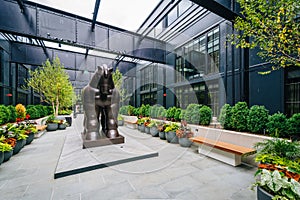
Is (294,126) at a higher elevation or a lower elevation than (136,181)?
higher

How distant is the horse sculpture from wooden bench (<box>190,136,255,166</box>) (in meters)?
2.89

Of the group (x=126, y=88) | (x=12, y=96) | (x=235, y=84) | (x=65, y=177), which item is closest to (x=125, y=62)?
(x=126, y=88)

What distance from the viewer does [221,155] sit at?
3887 millimetres

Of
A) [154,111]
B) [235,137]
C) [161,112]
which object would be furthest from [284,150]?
[154,111]

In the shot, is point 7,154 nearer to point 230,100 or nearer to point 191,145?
point 191,145

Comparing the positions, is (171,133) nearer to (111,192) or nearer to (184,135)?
(184,135)

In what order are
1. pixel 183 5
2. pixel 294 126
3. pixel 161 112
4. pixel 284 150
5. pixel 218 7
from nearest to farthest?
pixel 284 150
pixel 294 126
pixel 218 7
pixel 183 5
pixel 161 112

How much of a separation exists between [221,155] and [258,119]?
5.21 feet

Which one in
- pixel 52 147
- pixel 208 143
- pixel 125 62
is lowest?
pixel 52 147

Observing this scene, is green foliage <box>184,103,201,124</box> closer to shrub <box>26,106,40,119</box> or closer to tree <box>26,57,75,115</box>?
tree <box>26,57,75,115</box>

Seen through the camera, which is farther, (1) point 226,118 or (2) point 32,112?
(2) point 32,112

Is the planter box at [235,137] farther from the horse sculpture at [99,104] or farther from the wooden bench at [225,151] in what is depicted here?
the horse sculpture at [99,104]

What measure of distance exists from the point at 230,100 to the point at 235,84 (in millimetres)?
880

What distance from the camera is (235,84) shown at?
734cm
